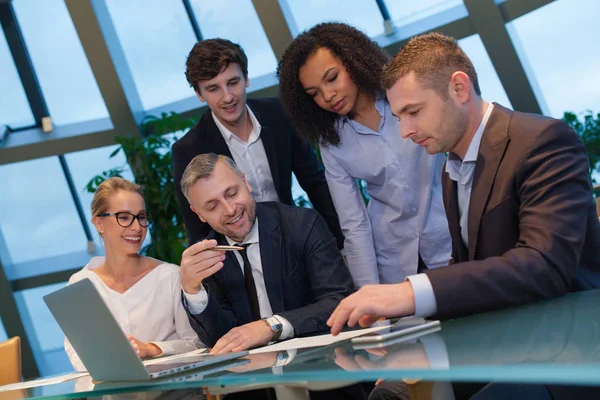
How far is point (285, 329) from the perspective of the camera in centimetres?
235

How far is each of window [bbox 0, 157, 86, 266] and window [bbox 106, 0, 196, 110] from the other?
1.50m

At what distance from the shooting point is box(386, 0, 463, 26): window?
23.4ft

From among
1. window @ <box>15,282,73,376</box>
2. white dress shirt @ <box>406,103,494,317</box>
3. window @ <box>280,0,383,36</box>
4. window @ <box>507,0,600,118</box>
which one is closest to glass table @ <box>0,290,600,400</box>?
white dress shirt @ <box>406,103,494,317</box>

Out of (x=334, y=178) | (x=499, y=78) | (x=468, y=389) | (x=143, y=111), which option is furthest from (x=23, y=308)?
(x=468, y=389)

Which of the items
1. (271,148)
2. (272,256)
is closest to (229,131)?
(271,148)

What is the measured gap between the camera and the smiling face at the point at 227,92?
10.7 feet

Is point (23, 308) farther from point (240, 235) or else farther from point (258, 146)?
point (240, 235)

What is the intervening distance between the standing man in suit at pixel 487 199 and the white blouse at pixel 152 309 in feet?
4.50

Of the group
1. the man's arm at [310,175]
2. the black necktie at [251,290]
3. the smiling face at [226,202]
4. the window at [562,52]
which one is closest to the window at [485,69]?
the window at [562,52]

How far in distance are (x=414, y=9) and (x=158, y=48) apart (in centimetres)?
284

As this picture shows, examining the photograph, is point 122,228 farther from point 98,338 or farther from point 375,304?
point 375,304

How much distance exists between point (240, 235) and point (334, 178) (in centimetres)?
61

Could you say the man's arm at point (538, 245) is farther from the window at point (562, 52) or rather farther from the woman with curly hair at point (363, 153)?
the window at point (562, 52)

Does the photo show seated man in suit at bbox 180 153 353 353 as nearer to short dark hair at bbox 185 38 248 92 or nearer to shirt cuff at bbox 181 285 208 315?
shirt cuff at bbox 181 285 208 315
